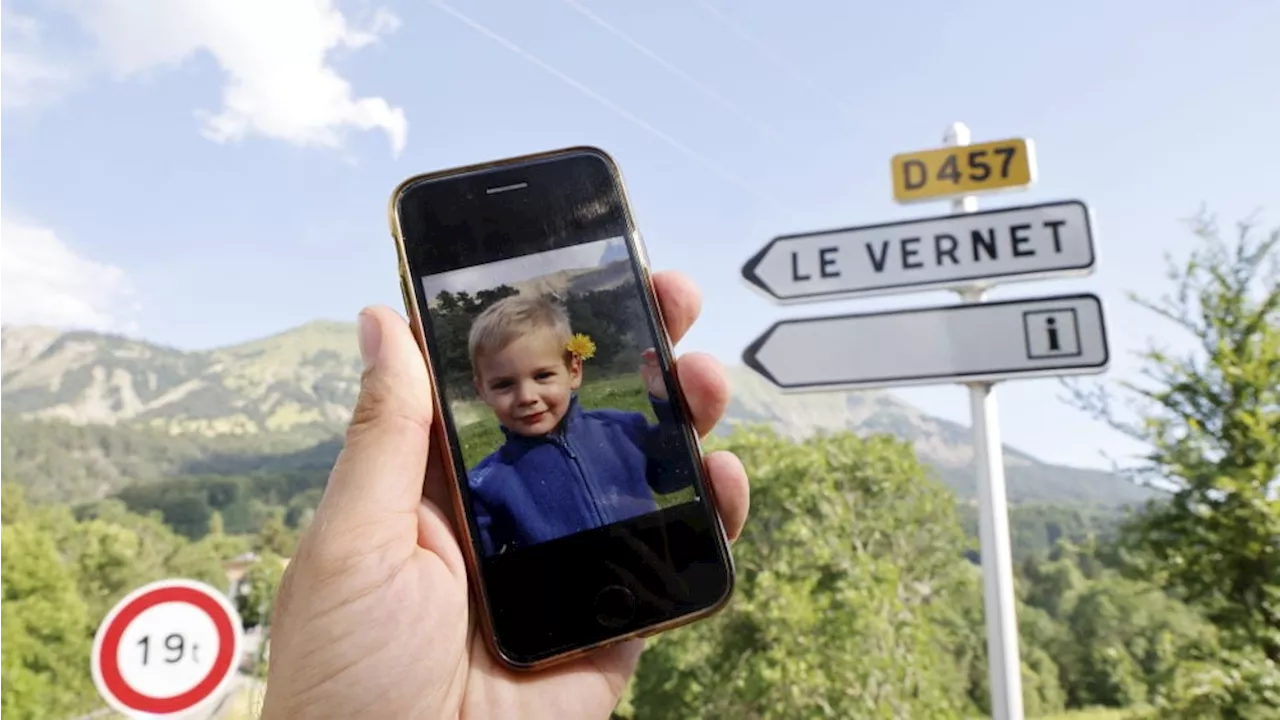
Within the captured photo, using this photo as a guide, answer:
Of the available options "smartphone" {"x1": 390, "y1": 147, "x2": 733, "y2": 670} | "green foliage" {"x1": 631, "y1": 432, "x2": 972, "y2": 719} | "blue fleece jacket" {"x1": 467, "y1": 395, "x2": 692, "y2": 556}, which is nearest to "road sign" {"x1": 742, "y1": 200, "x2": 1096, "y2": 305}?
"smartphone" {"x1": 390, "y1": 147, "x2": 733, "y2": 670}

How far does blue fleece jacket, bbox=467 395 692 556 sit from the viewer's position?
3.39ft

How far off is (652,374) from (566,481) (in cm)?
21

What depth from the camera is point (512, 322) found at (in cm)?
108

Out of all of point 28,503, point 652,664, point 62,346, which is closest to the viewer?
point 652,664

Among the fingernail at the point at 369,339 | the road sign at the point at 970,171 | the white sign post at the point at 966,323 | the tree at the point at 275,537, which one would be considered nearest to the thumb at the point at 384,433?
the fingernail at the point at 369,339

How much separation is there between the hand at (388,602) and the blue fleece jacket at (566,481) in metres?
0.09

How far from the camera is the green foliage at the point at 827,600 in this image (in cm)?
551

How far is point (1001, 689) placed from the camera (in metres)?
1.96

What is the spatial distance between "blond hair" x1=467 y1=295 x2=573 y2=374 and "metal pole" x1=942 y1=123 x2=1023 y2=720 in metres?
1.37

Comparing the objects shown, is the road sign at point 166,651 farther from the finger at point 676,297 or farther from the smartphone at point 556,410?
the finger at point 676,297

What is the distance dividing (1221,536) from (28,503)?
65.7 feet

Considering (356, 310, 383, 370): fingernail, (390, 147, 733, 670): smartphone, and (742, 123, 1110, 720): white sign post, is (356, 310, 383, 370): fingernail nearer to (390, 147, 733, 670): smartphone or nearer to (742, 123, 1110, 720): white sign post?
(390, 147, 733, 670): smartphone

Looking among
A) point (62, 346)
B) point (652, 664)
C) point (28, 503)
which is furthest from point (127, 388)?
point (652, 664)

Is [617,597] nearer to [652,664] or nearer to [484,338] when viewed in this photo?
[484,338]
